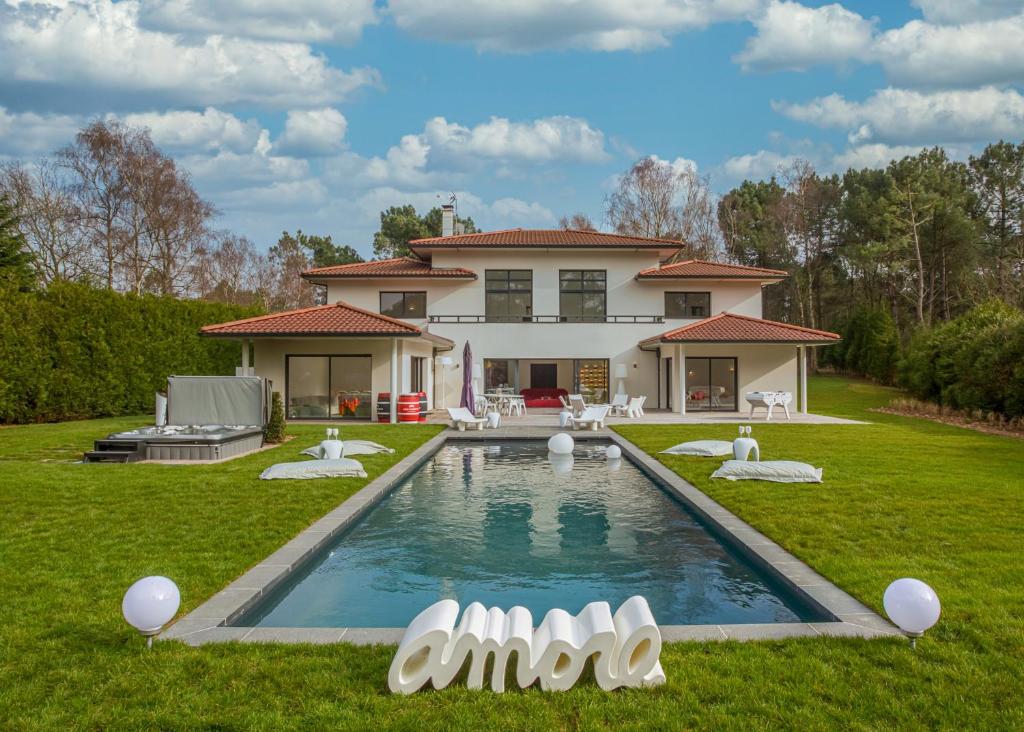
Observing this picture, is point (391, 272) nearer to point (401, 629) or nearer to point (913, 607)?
point (401, 629)

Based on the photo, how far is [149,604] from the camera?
3.78 m

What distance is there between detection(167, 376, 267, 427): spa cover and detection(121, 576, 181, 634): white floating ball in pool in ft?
38.3

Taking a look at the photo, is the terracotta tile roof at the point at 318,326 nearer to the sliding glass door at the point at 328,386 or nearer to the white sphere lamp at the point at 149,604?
the sliding glass door at the point at 328,386

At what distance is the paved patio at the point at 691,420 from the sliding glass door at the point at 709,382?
3.17 ft

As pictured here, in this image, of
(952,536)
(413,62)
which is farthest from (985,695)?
(413,62)

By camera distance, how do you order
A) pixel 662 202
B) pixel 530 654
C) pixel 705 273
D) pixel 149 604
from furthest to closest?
pixel 662 202 < pixel 705 273 < pixel 149 604 < pixel 530 654

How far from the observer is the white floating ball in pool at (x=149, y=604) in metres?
3.77

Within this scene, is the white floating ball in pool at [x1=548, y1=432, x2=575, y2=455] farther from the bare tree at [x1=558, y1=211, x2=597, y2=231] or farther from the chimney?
the bare tree at [x1=558, y1=211, x2=597, y2=231]

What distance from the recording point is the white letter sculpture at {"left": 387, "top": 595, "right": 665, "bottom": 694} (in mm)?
3459

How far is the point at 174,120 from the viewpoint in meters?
30.5

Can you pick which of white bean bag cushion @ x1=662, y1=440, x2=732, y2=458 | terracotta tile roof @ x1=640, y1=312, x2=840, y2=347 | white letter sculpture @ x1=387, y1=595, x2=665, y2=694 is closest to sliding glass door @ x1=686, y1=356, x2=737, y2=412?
terracotta tile roof @ x1=640, y1=312, x2=840, y2=347

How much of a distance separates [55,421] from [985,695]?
2258 cm

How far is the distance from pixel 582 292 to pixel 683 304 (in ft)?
13.4

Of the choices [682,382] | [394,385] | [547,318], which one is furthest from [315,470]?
[547,318]
